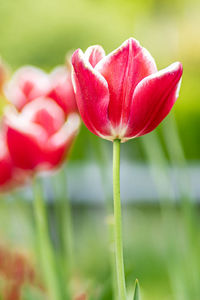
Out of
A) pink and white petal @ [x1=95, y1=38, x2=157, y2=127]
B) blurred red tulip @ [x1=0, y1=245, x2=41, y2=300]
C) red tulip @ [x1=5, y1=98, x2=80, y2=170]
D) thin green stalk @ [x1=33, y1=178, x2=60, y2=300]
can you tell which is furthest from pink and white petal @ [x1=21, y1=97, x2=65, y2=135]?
pink and white petal @ [x1=95, y1=38, x2=157, y2=127]

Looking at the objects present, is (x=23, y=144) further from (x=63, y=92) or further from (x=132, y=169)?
(x=132, y=169)

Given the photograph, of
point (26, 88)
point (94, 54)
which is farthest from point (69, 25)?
point (94, 54)

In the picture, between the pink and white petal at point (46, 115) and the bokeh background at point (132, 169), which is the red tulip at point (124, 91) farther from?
the pink and white petal at point (46, 115)

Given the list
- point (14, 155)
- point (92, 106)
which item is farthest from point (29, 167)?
point (92, 106)

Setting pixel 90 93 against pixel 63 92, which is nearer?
pixel 90 93

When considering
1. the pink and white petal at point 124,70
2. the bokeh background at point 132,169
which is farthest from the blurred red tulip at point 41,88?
the pink and white petal at point 124,70
